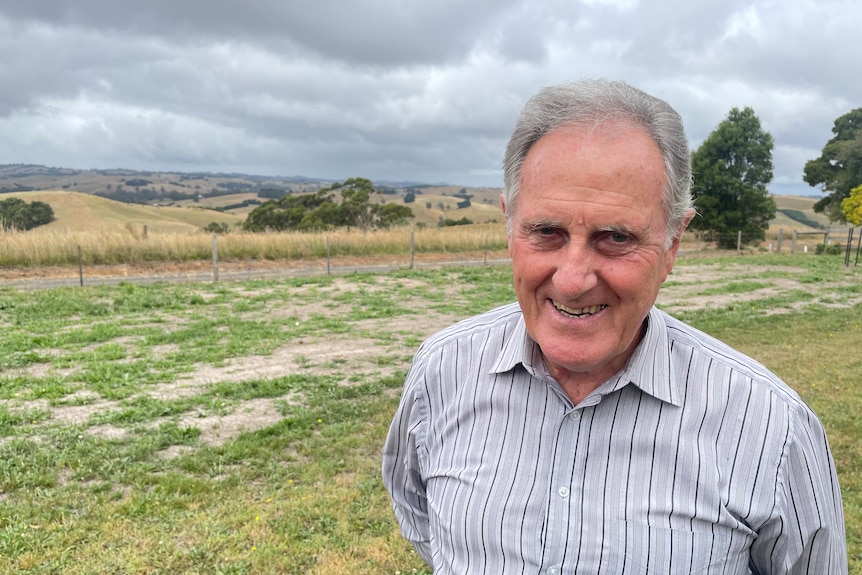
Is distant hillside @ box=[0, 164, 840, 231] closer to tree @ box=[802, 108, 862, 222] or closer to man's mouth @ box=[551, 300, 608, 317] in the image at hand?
tree @ box=[802, 108, 862, 222]

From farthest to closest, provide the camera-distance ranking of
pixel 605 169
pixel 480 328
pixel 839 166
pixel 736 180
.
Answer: pixel 839 166
pixel 736 180
pixel 480 328
pixel 605 169

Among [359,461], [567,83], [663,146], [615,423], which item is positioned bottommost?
[359,461]

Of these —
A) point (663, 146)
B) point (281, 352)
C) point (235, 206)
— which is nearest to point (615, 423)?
point (663, 146)

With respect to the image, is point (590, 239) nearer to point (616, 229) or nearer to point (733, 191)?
point (616, 229)

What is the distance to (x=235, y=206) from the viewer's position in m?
85.6

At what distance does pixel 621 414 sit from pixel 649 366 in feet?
0.41

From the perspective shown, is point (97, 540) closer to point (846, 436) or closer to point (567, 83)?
point (567, 83)

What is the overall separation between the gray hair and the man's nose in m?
0.20

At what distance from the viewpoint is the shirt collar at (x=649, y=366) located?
1.28 metres

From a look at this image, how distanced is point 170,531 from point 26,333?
6.26m

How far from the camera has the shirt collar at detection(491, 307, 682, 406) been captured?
1.28m

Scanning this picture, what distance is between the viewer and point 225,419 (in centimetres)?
529

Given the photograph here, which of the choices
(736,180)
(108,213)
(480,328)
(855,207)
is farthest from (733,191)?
(108,213)

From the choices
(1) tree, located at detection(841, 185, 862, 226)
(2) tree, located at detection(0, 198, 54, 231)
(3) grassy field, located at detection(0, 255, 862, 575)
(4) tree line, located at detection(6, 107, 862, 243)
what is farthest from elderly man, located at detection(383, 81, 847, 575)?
(2) tree, located at detection(0, 198, 54, 231)
